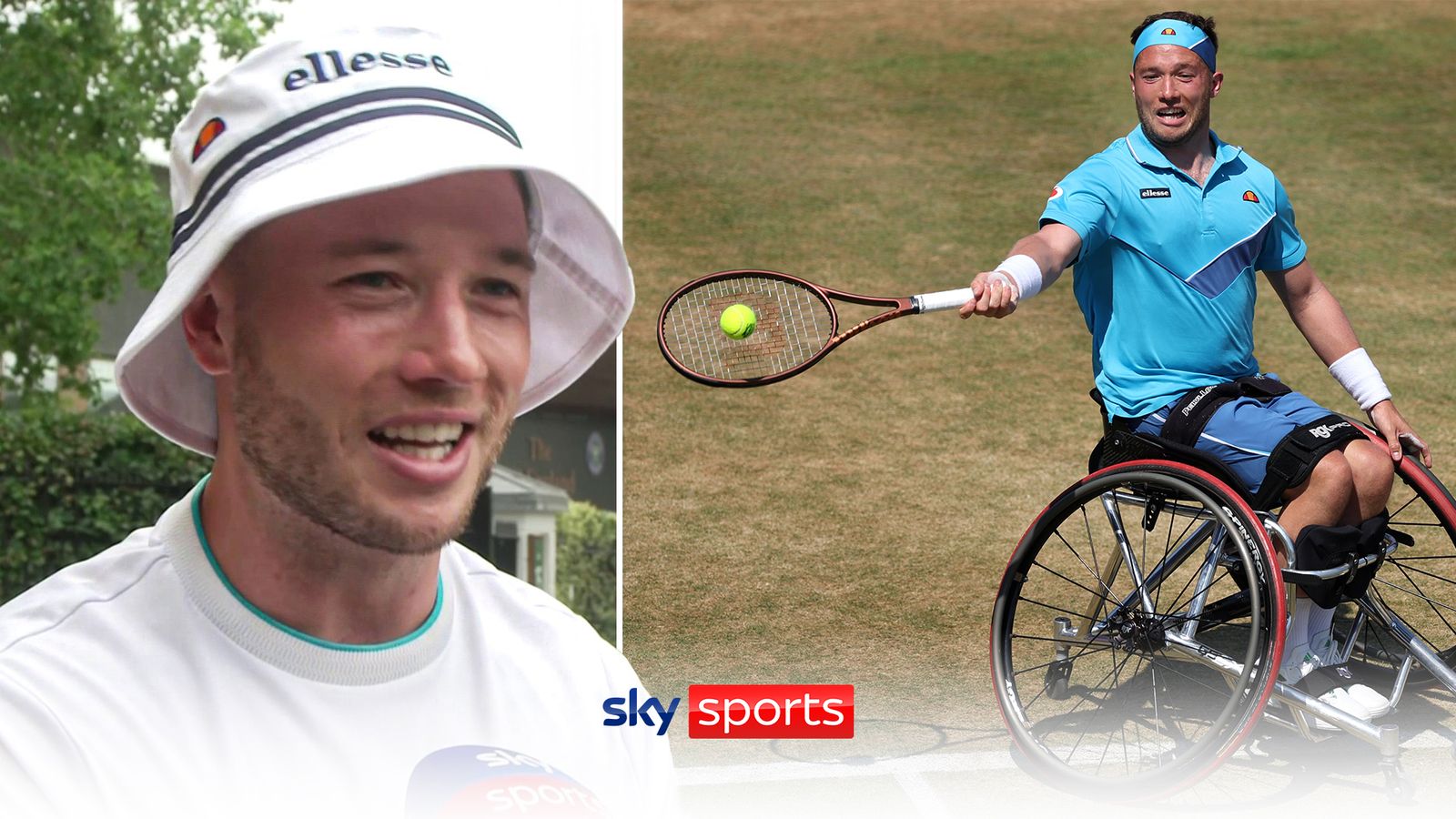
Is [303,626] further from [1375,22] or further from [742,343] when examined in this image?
[1375,22]

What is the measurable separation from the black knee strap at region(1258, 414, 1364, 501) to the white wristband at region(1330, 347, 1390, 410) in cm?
25

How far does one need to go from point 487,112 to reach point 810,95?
1011 cm

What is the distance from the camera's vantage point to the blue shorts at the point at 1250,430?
13.0 feet

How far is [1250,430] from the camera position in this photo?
3.97 m

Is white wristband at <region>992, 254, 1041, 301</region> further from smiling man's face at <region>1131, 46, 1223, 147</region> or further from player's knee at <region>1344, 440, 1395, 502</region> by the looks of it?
player's knee at <region>1344, 440, 1395, 502</region>

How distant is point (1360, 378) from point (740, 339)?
1660 millimetres

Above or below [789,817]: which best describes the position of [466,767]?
above

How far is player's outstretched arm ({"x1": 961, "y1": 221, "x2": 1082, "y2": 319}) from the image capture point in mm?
3600

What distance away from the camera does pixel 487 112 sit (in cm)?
132

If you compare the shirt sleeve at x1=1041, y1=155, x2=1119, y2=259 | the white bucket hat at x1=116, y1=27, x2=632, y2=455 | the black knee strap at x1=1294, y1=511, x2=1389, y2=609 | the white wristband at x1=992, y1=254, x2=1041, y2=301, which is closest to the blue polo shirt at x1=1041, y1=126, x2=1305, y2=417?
the shirt sleeve at x1=1041, y1=155, x2=1119, y2=259

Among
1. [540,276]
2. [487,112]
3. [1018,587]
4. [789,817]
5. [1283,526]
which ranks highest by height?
[487,112]

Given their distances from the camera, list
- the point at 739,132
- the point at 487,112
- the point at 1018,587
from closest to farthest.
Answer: the point at 487,112
the point at 1018,587
the point at 739,132

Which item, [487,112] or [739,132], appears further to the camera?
[739,132]

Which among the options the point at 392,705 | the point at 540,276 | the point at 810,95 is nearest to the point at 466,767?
the point at 392,705
